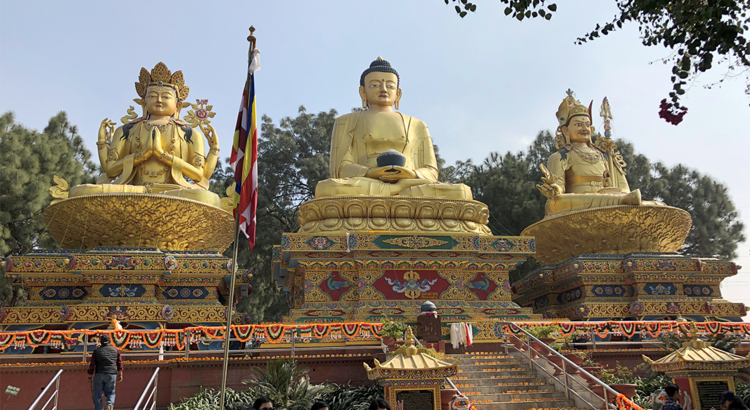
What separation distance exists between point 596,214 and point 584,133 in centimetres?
326

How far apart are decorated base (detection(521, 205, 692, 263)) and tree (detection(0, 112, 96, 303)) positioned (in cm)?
1395

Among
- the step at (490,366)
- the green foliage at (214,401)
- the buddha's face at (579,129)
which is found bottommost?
the green foliage at (214,401)

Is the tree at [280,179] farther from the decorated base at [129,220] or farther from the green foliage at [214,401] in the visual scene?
the green foliage at [214,401]

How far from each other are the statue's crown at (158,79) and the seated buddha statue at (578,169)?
9.39 meters

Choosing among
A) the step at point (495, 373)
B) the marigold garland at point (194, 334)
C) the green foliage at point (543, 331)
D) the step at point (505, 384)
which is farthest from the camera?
the green foliage at point (543, 331)

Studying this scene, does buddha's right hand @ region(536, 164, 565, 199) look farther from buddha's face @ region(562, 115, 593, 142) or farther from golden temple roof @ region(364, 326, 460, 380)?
golden temple roof @ region(364, 326, 460, 380)

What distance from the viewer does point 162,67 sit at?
53.9 ft

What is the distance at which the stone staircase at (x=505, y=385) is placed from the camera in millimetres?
8773

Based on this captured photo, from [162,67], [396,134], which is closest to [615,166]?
[396,134]

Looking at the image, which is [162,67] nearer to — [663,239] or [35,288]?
[35,288]

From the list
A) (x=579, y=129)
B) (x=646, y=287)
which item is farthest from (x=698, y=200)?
(x=646, y=287)

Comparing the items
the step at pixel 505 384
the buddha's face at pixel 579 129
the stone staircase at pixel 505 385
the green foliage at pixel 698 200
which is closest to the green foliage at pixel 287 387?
the step at pixel 505 384

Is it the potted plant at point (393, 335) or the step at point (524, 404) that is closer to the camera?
the step at point (524, 404)

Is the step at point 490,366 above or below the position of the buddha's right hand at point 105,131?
below
